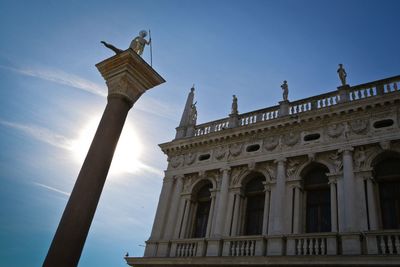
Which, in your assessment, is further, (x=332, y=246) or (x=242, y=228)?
(x=242, y=228)

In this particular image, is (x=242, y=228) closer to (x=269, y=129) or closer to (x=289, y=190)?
(x=289, y=190)

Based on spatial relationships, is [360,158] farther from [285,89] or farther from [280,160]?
[285,89]

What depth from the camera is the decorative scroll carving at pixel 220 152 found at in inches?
720

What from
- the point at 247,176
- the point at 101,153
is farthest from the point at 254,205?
the point at 101,153

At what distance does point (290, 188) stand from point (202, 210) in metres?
4.96

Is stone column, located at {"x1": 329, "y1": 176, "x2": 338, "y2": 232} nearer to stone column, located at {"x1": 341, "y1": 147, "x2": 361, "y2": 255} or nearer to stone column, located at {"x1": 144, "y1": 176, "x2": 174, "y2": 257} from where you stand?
stone column, located at {"x1": 341, "y1": 147, "x2": 361, "y2": 255}

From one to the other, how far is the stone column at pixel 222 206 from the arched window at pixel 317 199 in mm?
3654

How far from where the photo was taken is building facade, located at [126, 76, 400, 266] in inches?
520

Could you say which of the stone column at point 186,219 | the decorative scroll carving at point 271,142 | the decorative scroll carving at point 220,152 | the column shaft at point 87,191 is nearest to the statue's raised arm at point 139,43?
the column shaft at point 87,191

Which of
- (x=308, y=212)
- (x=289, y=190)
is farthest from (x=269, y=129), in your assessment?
(x=308, y=212)

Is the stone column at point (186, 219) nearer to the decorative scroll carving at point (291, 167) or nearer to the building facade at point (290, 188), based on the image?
the building facade at point (290, 188)

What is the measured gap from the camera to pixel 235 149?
1800 cm

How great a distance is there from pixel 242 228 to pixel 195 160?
14.9 feet

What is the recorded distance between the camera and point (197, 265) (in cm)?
1552
